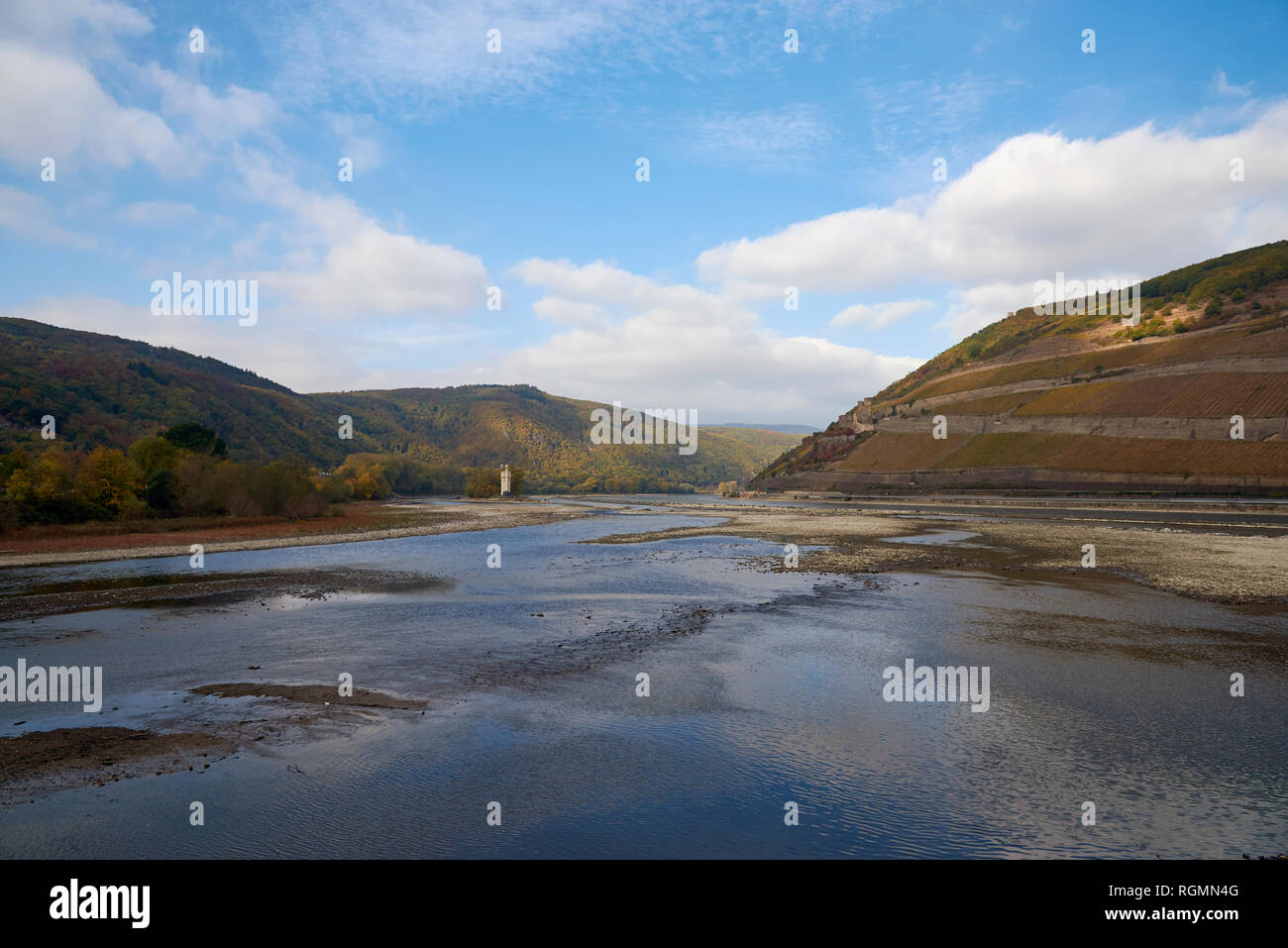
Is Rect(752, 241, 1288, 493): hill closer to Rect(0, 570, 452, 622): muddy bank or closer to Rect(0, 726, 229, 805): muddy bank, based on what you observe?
Rect(0, 570, 452, 622): muddy bank

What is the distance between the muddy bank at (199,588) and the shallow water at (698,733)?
5.43 ft

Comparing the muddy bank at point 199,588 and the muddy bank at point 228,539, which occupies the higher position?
the muddy bank at point 228,539

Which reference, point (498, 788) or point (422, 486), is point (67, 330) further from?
point (498, 788)

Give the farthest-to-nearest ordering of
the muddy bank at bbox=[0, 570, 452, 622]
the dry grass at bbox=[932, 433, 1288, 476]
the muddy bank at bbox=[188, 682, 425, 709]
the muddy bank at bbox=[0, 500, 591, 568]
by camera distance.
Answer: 1. the dry grass at bbox=[932, 433, 1288, 476]
2. the muddy bank at bbox=[0, 500, 591, 568]
3. the muddy bank at bbox=[0, 570, 452, 622]
4. the muddy bank at bbox=[188, 682, 425, 709]

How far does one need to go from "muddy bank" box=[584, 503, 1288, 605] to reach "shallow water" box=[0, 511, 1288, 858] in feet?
22.2

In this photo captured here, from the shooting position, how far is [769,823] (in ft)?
26.5

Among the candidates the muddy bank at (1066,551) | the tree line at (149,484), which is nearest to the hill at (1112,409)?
the muddy bank at (1066,551)

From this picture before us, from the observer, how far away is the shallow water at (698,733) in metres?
7.77

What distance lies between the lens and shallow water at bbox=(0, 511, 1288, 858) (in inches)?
306

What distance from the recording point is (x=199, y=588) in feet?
90.6

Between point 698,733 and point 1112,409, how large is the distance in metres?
116

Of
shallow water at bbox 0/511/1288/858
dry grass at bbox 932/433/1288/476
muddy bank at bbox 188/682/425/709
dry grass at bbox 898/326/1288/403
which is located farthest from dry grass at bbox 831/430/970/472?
muddy bank at bbox 188/682/425/709

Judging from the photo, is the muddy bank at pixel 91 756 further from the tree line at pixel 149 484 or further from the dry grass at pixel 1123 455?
the dry grass at pixel 1123 455

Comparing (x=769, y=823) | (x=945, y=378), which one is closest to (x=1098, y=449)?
(x=945, y=378)
